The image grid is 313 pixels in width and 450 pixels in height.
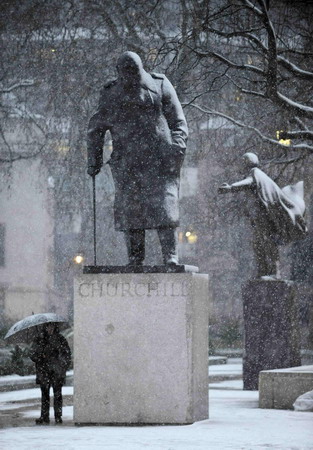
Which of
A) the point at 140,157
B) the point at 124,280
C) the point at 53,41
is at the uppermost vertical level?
the point at 53,41

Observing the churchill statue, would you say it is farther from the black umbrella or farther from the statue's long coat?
the statue's long coat

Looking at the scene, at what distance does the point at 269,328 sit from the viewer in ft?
64.8

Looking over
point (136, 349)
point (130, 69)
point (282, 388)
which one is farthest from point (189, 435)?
point (282, 388)

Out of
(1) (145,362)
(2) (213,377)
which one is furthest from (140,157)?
(2) (213,377)

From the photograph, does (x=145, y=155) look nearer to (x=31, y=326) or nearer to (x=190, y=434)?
(x=31, y=326)

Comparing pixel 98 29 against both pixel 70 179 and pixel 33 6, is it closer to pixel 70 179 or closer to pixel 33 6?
pixel 33 6

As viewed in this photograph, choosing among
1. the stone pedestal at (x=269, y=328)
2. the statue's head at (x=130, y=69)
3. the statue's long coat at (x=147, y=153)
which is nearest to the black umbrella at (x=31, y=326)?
the statue's long coat at (x=147, y=153)

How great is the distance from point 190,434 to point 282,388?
13.5 feet

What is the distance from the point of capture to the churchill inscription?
12.3 metres

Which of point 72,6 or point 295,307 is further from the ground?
point 72,6

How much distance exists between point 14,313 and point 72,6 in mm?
26409

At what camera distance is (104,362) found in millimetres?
12359

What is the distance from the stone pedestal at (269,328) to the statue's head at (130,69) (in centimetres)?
765

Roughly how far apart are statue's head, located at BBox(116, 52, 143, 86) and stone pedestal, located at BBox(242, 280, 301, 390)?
7.65 meters
